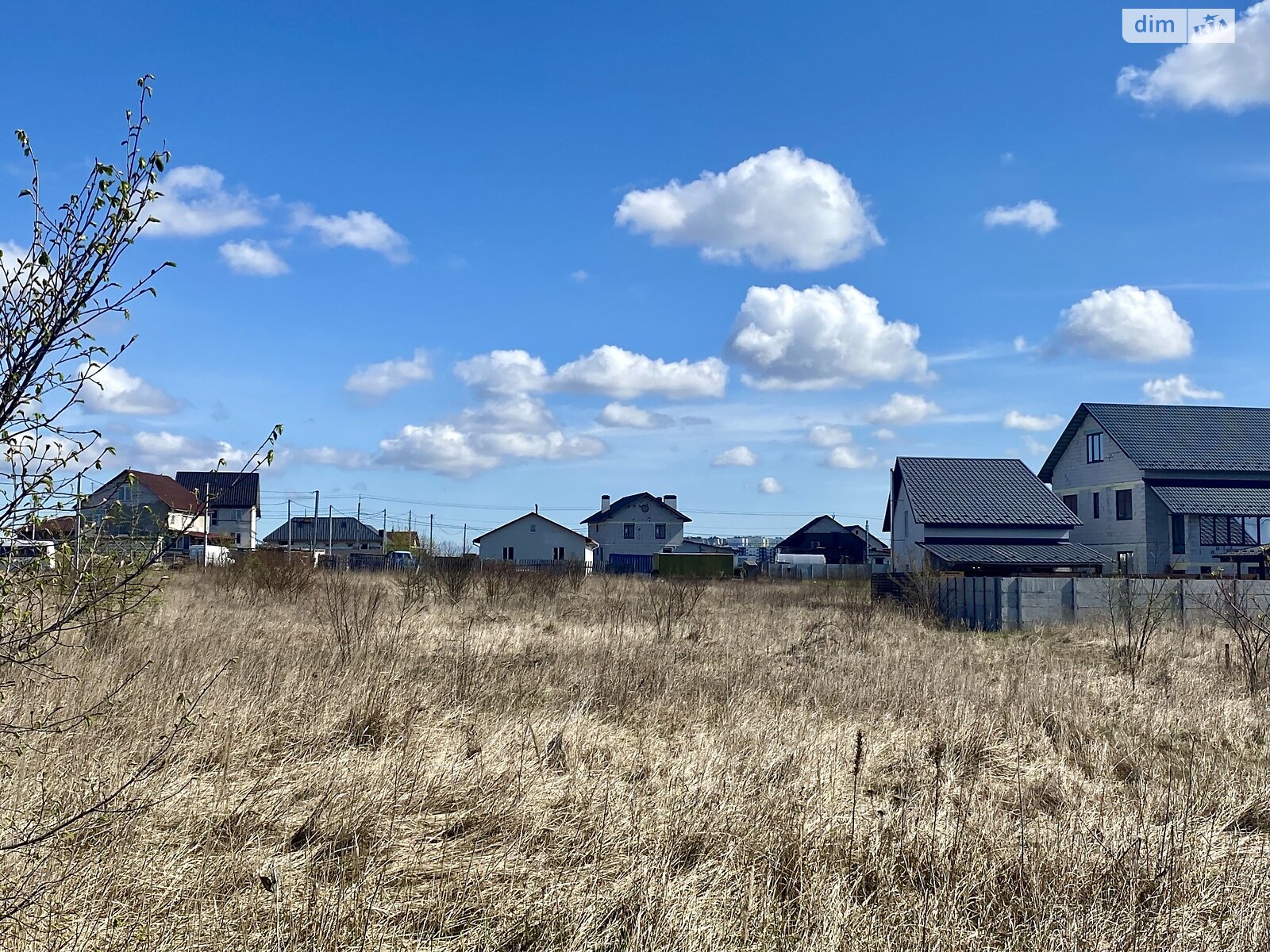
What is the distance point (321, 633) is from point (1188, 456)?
37860 mm

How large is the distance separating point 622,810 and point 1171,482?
39989mm

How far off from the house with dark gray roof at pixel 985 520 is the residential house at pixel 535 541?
28154 millimetres

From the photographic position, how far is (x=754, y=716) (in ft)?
25.2

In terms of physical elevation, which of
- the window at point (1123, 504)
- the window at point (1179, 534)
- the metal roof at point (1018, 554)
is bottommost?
the metal roof at point (1018, 554)

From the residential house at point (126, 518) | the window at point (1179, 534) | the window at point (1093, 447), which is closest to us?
the residential house at point (126, 518)

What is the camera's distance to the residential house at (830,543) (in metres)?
69.3

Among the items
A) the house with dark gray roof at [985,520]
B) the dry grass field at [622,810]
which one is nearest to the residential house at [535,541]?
the house with dark gray roof at [985,520]

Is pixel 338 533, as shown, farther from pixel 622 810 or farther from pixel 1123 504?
pixel 622 810

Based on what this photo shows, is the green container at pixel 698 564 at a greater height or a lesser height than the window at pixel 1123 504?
lesser

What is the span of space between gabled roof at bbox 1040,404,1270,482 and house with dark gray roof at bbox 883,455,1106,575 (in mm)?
4405

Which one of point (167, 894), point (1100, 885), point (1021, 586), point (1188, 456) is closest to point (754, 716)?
point (1100, 885)

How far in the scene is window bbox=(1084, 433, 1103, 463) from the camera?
42.2 m

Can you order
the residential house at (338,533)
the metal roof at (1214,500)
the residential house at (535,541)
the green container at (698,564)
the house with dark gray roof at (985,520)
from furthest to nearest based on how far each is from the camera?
the residential house at (338,533) → the residential house at (535,541) → the green container at (698,564) → the metal roof at (1214,500) → the house with dark gray roof at (985,520)

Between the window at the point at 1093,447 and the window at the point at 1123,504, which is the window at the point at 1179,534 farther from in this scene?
the window at the point at 1093,447
